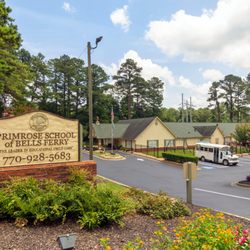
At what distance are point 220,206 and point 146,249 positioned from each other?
763 cm

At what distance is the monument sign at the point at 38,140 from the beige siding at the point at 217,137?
42054 mm

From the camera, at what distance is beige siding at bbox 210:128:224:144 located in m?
47.9

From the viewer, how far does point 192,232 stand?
4414 mm

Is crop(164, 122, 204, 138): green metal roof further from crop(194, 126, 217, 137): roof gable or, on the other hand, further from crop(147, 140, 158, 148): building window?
crop(147, 140, 158, 148): building window

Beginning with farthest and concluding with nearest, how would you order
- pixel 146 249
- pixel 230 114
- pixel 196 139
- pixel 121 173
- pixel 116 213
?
pixel 230 114
pixel 196 139
pixel 121 173
pixel 116 213
pixel 146 249

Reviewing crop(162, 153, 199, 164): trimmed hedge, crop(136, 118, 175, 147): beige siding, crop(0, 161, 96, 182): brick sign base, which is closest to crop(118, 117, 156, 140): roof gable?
crop(136, 118, 175, 147): beige siding

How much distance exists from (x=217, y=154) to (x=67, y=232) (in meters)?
28.5

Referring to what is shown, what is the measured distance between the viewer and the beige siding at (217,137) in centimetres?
4794

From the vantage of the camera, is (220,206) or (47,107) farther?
(47,107)

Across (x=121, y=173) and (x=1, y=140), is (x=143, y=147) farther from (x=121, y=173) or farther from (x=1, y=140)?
(x=1, y=140)

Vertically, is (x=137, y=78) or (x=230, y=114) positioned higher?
(x=137, y=78)

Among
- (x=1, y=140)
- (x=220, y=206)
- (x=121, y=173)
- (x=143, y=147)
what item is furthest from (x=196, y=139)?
(x=1, y=140)

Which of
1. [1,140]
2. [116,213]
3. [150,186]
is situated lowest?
[150,186]

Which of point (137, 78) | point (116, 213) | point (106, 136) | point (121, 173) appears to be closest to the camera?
point (116, 213)
